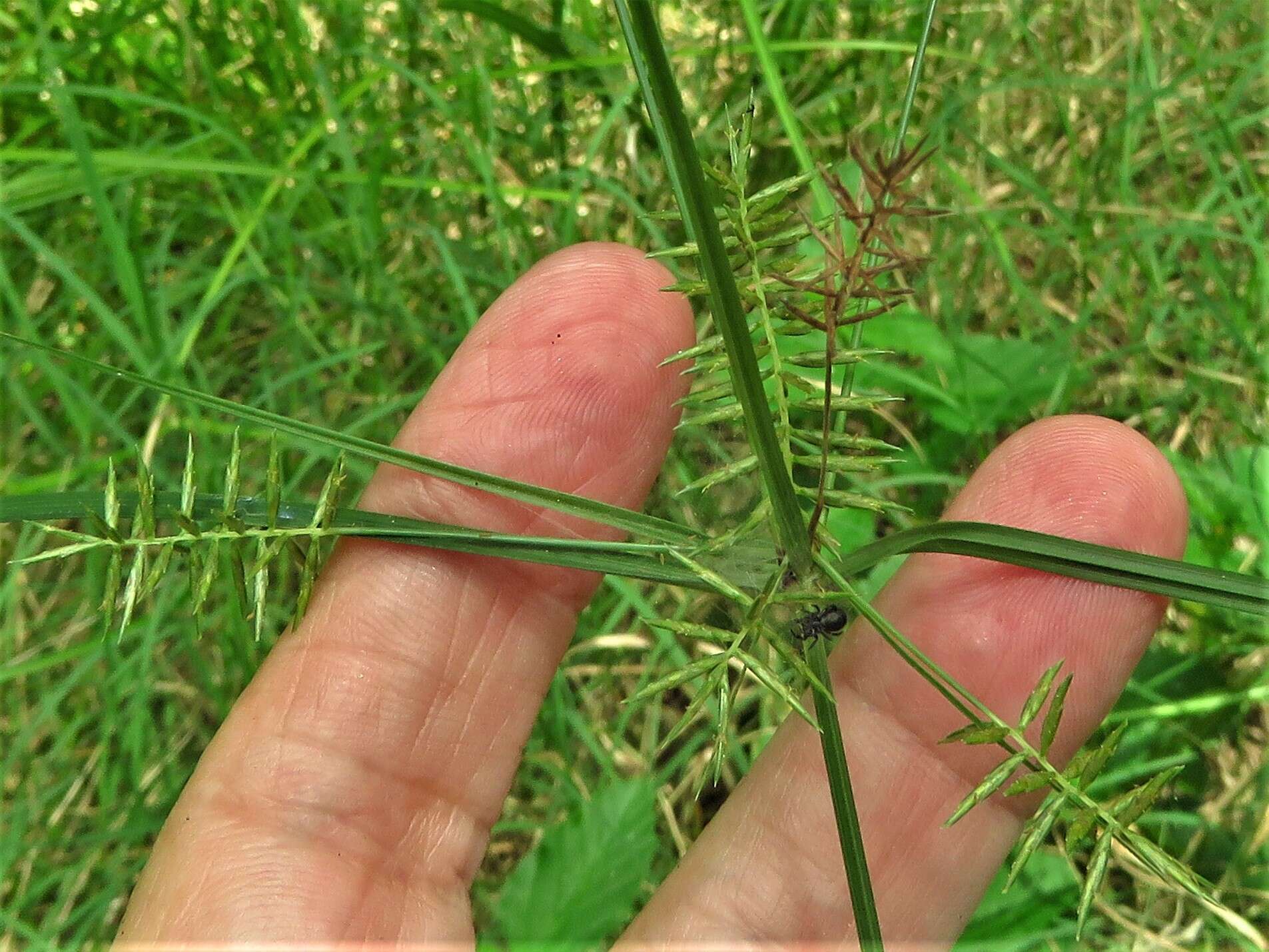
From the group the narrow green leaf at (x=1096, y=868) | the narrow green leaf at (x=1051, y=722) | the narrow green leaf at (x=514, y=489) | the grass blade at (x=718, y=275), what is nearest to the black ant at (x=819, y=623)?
the grass blade at (x=718, y=275)

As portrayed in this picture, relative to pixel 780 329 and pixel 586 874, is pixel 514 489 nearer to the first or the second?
pixel 780 329

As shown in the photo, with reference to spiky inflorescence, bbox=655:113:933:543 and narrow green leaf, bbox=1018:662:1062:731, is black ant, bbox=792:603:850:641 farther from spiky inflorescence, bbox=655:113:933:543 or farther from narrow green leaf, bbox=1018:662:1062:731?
narrow green leaf, bbox=1018:662:1062:731

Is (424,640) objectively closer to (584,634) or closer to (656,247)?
(584,634)

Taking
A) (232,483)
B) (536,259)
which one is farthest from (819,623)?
(536,259)

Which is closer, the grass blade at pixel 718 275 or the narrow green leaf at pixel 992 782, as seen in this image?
the grass blade at pixel 718 275

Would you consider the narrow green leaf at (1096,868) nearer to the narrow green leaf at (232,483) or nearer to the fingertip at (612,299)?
the fingertip at (612,299)

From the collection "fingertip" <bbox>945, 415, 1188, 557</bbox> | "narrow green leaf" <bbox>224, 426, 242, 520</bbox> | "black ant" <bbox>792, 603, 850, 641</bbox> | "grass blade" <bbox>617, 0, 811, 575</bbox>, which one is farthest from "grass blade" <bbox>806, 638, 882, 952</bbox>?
"narrow green leaf" <bbox>224, 426, 242, 520</bbox>
